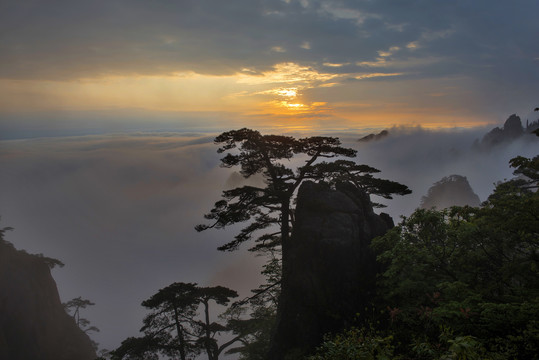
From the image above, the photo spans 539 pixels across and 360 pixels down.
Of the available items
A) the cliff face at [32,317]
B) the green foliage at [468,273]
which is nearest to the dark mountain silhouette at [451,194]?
the cliff face at [32,317]

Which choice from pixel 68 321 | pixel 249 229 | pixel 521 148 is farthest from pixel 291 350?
pixel 521 148

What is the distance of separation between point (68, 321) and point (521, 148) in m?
226

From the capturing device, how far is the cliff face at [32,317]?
45469 millimetres

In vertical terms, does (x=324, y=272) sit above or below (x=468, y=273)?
below

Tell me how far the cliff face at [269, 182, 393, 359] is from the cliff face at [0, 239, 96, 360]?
47.8 metres

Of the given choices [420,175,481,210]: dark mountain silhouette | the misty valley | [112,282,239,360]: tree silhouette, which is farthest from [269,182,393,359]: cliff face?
[420,175,481,210]: dark mountain silhouette

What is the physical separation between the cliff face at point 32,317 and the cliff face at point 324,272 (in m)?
47.8

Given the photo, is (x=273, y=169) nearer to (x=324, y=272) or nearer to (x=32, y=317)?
(x=324, y=272)

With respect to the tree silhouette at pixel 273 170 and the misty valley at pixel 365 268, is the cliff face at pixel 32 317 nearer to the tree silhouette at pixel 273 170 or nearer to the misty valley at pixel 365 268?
the misty valley at pixel 365 268

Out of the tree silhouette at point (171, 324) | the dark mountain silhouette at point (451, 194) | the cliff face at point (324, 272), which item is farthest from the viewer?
the dark mountain silhouette at point (451, 194)

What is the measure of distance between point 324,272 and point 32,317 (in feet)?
180

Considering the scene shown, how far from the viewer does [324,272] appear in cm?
1662

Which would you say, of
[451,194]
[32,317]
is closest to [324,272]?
[32,317]

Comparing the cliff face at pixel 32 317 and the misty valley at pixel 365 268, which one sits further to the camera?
the cliff face at pixel 32 317
